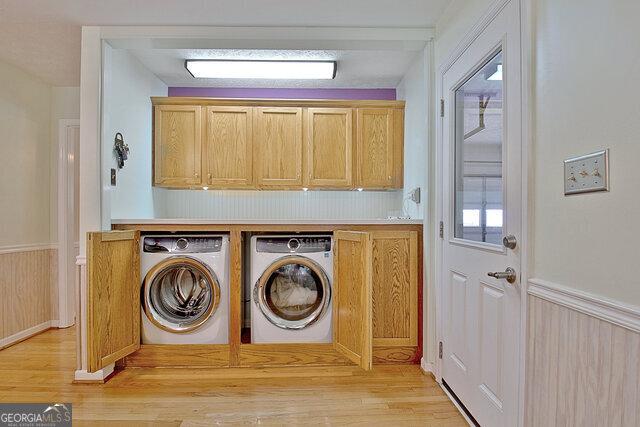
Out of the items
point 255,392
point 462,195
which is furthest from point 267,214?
point 462,195

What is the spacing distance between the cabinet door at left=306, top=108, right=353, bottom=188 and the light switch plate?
7.83 feet

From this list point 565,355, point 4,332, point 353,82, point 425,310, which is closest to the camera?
point 565,355

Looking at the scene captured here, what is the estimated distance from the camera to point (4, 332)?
3080 millimetres

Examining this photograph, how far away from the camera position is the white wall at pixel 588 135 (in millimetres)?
979

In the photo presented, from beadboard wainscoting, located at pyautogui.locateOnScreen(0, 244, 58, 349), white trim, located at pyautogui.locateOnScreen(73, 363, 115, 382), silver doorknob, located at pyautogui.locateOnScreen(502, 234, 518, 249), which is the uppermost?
silver doorknob, located at pyautogui.locateOnScreen(502, 234, 518, 249)

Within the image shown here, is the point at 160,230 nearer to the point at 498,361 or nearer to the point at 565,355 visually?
the point at 498,361

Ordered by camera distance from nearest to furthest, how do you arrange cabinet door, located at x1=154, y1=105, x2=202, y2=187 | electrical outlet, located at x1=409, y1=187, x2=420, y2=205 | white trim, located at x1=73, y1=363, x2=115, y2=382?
white trim, located at x1=73, y1=363, x2=115, y2=382, electrical outlet, located at x1=409, y1=187, x2=420, y2=205, cabinet door, located at x1=154, y1=105, x2=202, y2=187

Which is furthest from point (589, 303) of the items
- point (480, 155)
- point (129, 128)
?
point (129, 128)

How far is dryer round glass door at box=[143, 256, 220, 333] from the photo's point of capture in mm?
2600

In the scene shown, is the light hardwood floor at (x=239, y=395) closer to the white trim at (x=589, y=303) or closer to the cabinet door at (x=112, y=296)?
the cabinet door at (x=112, y=296)

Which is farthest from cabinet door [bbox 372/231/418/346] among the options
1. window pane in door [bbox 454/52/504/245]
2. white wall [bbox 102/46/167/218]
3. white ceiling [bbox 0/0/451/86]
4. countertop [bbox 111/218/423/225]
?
white wall [bbox 102/46/167/218]

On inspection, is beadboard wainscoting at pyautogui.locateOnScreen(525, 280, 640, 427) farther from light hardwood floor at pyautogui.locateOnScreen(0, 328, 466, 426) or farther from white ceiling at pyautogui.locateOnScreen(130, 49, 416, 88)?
white ceiling at pyautogui.locateOnScreen(130, 49, 416, 88)

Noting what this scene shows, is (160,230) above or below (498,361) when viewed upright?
above

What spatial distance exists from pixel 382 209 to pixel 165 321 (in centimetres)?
219
